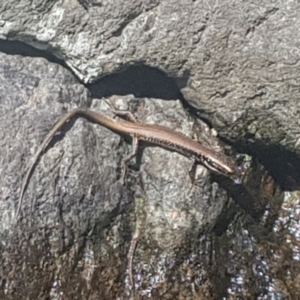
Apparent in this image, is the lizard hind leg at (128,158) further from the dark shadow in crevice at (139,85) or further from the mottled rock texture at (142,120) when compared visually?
the dark shadow in crevice at (139,85)

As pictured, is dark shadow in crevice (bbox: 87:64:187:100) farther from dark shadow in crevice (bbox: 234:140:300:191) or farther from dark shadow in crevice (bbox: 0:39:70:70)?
dark shadow in crevice (bbox: 234:140:300:191)

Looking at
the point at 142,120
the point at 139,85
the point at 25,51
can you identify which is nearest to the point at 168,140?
the point at 142,120

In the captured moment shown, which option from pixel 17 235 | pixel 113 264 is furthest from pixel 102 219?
pixel 17 235

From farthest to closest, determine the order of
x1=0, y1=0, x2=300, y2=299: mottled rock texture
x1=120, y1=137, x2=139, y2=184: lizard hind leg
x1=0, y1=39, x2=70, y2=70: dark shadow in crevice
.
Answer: x1=0, y1=39, x2=70, y2=70: dark shadow in crevice → x1=120, y1=137, x2=139, y2=184: lizard hind leg → x1=0, y1=0, x2=300, y2=299: mottled rock texture

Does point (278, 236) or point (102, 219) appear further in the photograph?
point (278, 236)

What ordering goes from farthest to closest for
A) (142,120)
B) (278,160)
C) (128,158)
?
1. (278,160)
2. (142,120)
3. (128,158)

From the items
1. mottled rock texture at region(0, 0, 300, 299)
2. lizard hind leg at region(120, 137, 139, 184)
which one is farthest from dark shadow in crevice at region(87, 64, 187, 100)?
Answer: lizard hind leg at region(120, 137, 139, 184)

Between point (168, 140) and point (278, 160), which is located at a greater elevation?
point (278, 160)

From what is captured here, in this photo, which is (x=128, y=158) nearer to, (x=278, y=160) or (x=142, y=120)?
(x=142, y=120)

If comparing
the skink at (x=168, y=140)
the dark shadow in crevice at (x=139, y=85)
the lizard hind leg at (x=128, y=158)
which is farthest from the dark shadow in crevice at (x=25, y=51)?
the lizard hind leg at (x=128, y=158)

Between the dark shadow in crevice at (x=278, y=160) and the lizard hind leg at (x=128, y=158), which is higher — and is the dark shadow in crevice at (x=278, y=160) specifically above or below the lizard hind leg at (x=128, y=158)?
above

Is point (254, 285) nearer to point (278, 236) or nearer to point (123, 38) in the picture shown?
point (278, 236)
